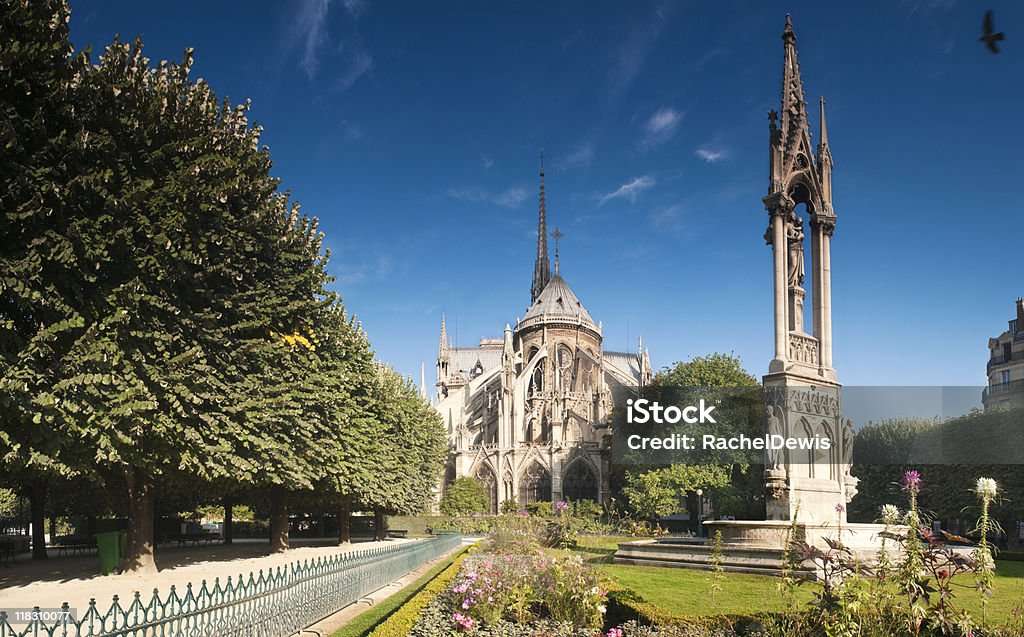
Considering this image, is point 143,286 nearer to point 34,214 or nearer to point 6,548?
point 34,214

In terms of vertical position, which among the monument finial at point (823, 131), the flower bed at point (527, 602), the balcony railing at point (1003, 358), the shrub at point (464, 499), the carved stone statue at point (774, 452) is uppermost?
the monument finial at point (823, 131)

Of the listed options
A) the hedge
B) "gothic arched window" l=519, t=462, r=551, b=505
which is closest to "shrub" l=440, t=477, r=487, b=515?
"gothic arched window" l=519, t=462, r=551, b=505

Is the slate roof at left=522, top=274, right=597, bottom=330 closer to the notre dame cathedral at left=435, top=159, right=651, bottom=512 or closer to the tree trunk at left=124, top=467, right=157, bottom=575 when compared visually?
the notre dame cathedral at left=435, top=159, right=651, bottom=512

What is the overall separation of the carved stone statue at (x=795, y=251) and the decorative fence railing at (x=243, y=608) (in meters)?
12.3

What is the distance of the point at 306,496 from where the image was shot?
103ft

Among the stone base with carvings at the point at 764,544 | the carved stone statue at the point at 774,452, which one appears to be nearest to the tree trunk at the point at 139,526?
the stone base with carvings at the point at 764,544

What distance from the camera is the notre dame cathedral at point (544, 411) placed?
76.6 metres

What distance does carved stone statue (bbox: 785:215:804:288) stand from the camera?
66.1 feet

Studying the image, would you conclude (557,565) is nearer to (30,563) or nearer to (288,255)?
(288,255)

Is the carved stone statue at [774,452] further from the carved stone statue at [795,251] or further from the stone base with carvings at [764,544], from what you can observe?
the carved stone statue at [795,251]

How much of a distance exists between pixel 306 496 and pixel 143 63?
18575mm

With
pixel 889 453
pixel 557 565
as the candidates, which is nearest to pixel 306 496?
pixel 557 565

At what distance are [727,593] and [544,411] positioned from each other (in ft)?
229

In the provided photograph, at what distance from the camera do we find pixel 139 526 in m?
19.9
